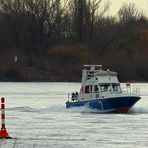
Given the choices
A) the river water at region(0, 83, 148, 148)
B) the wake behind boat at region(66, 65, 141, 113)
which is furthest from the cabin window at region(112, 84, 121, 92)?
the river water at region(0, 83, 148, 148)

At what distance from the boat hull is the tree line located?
2880 inches

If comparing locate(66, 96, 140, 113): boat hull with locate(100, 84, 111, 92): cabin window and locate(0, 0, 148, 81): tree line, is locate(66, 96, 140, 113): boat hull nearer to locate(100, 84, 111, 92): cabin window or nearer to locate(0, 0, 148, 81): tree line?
locate(100, 84, 111, 92): cabin window

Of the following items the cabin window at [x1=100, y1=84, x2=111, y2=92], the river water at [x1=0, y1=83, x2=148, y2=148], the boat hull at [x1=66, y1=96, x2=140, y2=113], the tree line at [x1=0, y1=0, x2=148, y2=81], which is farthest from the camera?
the tree line at [x1=0, y1=0, x2=148, y2=81]

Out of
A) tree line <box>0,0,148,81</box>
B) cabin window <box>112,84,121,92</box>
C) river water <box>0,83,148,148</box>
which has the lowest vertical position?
river water <box>0,83,148,148</box>

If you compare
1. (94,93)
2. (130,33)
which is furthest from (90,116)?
(130,33)

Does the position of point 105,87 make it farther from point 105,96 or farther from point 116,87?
point 105,96

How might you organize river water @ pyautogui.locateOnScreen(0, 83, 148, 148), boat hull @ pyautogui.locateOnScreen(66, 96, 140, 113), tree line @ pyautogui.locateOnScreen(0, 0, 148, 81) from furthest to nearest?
1. tree line @ pyautogui.locateOnScreen(0, 0, 148, 81)
2. boat hull @ pyautogui.locateOnScreen(66, 96, 140, 113)
3. river water @ pyautogui.locateOnScreen(0, 83, 148, 148)

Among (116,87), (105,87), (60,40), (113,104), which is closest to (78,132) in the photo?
(113,104)

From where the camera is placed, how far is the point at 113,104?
55.6 meters

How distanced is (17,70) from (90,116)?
260ft

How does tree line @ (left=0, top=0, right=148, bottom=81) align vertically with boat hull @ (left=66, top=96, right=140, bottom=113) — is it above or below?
above

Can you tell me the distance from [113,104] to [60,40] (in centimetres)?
8245

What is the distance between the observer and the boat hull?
55.4 meters

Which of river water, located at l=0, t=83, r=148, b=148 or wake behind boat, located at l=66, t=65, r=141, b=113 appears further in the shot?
wake behind boat, located at l=66, t=65, r=141, b=113
